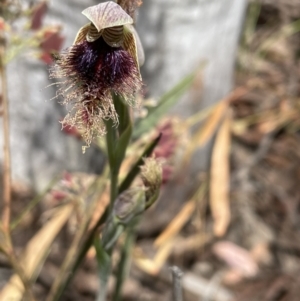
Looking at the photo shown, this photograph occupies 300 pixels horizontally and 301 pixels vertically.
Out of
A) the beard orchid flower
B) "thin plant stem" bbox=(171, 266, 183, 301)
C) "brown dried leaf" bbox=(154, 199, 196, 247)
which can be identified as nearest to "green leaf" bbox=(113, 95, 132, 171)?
the beard orchid flower

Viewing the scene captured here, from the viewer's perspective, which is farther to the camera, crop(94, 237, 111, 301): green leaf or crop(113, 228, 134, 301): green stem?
crop(113, 228, 134, 301): green stem

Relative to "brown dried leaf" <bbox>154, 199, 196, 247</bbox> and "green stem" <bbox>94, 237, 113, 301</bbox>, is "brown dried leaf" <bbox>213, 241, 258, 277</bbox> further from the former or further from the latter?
"green stem" <bbox>94, 237, 113, 301</bbox>

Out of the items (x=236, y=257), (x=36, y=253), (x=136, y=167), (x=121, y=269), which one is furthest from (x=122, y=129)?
(x=236, y=257)

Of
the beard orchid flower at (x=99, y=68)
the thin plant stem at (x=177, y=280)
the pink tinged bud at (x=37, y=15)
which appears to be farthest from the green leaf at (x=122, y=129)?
the pink tinged bud at (x=37, y=15)

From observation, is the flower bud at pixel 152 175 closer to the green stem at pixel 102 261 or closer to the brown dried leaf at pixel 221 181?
the green stem at pixel 102 261

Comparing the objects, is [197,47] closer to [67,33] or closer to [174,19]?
[174,19]

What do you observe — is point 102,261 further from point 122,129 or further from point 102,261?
point 122,129
